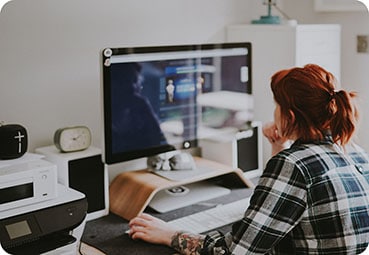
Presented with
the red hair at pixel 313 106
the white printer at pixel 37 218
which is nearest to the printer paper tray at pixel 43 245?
the white printer at pixel 37 218

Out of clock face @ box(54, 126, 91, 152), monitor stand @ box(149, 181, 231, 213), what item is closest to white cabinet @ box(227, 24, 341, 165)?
monitor stand @ box(149, 181, 231, 213)

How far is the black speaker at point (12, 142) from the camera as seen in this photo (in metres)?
1.78

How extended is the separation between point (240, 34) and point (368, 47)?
1.95ft

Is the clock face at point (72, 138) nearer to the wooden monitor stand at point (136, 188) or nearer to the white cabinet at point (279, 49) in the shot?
the wooden monitor stand at point (136, 188)

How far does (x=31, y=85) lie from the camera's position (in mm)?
2070

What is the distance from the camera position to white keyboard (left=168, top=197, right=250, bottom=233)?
1934 millimetres

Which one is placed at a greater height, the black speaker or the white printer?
the black speaker

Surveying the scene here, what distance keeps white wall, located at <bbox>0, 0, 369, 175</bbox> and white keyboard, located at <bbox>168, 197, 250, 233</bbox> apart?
495 millimetres

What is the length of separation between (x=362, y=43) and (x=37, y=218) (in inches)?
69.2

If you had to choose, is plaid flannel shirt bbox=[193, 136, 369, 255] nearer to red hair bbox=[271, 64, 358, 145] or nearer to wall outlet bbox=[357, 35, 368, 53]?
red hair bbox=[271, 64, 358, 145]

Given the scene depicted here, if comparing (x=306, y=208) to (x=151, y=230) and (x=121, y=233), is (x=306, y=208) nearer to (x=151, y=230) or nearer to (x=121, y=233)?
(x=151, y=230)

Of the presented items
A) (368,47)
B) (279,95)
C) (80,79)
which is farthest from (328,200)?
(368,47)

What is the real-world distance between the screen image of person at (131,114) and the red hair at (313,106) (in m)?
0.59

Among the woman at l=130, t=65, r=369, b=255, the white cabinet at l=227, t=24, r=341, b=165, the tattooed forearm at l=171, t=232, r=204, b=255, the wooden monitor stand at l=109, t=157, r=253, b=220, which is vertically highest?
the white cabinet at l=227, t=24, r=341, b=165
